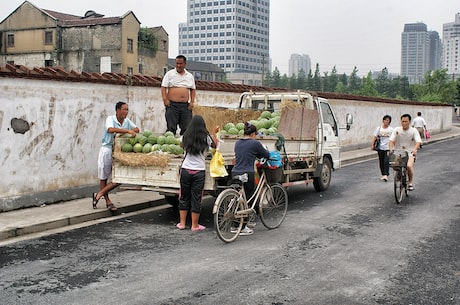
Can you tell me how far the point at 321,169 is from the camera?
473 inches

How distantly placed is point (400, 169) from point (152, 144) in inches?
211

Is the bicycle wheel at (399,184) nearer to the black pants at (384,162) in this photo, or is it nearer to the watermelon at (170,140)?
the black pants at (384,162)

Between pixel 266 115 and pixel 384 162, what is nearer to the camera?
pixel 266 115

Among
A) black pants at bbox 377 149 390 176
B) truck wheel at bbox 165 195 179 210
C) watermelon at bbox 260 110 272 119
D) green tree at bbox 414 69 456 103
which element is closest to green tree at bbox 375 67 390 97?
green tree at bbox 414 69 456 103

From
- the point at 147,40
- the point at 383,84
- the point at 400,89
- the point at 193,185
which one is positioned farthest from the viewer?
the point at 383,84

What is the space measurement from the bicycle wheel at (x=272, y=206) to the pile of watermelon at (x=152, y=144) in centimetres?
165

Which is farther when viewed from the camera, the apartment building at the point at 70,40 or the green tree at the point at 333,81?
the green tree at the point at 333,81

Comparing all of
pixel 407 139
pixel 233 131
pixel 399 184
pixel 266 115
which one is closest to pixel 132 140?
pixel 233 131

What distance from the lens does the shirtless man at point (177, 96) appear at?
10.6m

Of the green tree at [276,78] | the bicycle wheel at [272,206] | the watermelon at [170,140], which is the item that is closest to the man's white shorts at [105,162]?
the watermelon at [170,140]

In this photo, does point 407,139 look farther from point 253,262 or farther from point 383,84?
point 383,84

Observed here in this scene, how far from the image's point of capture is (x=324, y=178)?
41.1 ft

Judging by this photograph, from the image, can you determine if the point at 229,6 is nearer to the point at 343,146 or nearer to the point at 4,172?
the point at 343,146

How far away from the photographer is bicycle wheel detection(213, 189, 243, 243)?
7.30 m
